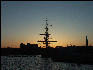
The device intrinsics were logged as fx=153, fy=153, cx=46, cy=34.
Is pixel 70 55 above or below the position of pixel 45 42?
below

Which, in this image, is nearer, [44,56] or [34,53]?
[44,56]

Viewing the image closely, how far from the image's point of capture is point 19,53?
295 feet

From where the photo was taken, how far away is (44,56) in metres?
72.5

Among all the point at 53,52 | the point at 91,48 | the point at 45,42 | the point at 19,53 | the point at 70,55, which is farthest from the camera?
the point at 19,53

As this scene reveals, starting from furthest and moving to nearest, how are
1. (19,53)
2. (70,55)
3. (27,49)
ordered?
1. (19,53)
2. (27,49)
3. (70,55)

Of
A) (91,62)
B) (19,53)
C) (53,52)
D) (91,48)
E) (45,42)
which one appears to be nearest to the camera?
(91,62)

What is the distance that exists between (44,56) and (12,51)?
29.5 metres

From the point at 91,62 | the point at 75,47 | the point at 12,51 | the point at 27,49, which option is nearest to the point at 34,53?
the point at 27,49

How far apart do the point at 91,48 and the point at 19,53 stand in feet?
160

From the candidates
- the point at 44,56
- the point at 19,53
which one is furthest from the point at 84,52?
the point at 19,53

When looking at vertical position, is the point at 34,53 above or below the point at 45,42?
below

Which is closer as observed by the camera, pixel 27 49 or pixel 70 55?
pixel 70 55

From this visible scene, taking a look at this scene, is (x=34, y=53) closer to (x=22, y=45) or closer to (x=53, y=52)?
(x=22, y=45)

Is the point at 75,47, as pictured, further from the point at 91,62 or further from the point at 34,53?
the point at 34,53
